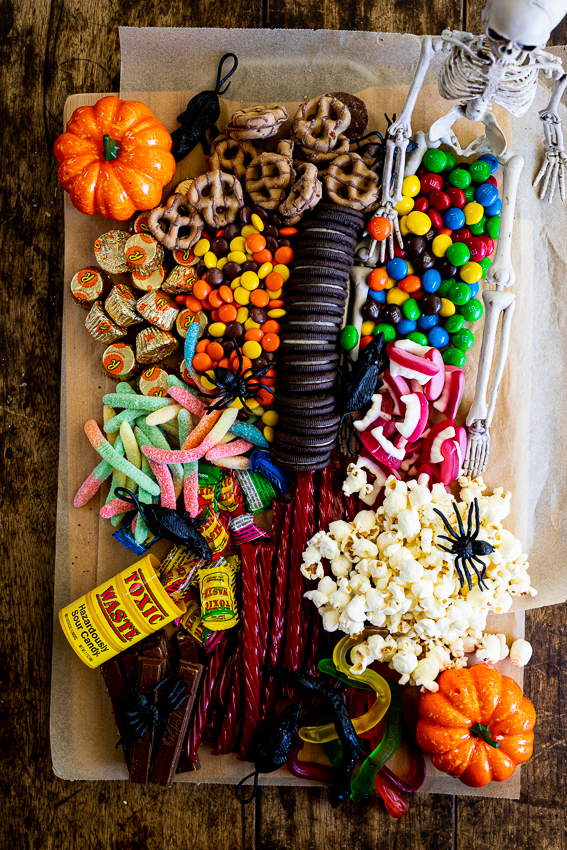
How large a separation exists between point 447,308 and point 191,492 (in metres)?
0.98

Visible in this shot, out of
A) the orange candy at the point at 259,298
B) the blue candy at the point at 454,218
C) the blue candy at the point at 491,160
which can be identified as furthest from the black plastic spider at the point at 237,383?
the blue candy at the point at 491,160

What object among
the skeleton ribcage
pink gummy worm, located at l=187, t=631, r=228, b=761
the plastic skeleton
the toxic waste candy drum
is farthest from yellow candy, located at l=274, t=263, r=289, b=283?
pink gummy worm, located at l=187, t=631, r=228, b=761

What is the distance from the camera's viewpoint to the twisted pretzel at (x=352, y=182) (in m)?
1.65

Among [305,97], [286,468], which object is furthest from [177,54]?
[286,468]

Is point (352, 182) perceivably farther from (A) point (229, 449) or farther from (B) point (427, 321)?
(A) point (229, 449)

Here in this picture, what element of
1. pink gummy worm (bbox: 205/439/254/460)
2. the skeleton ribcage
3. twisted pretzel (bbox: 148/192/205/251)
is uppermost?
the skeleton ribcage

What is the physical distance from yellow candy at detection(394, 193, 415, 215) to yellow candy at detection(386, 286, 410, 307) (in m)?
0.24

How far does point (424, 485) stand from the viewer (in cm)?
170

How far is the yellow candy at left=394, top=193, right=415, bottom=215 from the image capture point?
172 centimetres

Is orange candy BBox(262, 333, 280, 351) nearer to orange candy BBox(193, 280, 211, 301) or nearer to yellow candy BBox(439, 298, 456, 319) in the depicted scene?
orange candy BBox(193, 280, 211, 301)

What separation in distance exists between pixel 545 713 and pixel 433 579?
0.74 metres

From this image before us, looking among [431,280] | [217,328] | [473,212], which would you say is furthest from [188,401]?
[473,212]

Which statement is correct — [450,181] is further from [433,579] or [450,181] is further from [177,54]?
[433,579]

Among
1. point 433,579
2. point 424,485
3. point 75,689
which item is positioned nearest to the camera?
point 433,579
